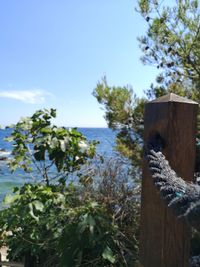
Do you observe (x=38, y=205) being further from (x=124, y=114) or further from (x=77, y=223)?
(x=124, y=114)

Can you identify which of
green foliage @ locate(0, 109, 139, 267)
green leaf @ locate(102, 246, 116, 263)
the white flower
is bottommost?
green leaf @ locate(102, 246, 116, 263)

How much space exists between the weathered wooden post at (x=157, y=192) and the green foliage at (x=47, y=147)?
2166 mm

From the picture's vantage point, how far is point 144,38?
4785mm

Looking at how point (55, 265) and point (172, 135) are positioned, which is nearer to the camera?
point (172, 135)

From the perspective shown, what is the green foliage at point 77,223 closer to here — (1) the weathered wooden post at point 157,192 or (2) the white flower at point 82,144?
(2) the white flower at point 82,144

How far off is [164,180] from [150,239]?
367 mm

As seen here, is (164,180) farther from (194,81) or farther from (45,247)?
(194,81)

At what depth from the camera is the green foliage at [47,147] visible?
3.72 metres

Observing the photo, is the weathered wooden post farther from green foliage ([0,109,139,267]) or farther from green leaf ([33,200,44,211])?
green leaf ([33,200,44,211])

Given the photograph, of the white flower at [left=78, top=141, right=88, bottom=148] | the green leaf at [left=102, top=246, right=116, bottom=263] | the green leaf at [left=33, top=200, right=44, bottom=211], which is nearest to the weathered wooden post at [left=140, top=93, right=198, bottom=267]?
the green leaf at [left=102, top=246, right=116, bottom=263]

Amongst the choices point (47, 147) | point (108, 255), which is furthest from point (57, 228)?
point (47, 147)

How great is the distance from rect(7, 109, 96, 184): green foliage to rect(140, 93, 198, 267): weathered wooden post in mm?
2166

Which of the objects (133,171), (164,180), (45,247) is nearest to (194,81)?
(133,171)

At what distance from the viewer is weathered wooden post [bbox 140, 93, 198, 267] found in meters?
1.46
